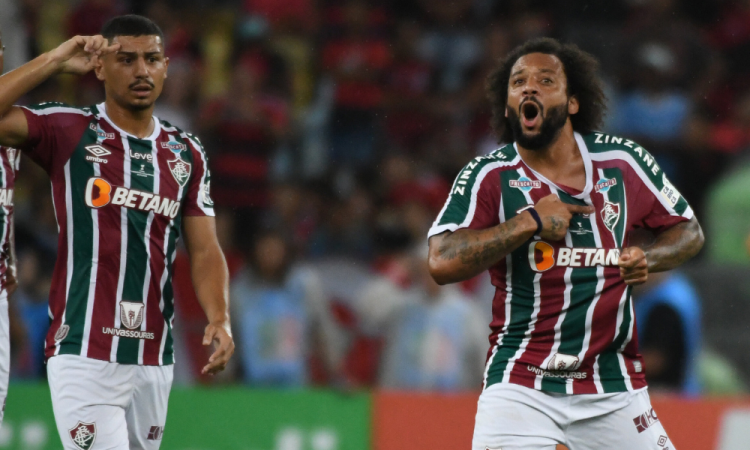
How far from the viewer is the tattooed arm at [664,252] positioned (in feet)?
14.0

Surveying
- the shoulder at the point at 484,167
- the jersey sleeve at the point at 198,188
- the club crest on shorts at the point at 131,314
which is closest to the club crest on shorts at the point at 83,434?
the club crest on shorts at the point at 131,314

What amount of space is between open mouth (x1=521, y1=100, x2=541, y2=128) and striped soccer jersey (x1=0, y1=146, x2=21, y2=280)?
2.48 m

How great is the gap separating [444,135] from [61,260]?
22.9 ft

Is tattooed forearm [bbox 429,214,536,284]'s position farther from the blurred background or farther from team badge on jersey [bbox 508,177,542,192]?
the blurred background

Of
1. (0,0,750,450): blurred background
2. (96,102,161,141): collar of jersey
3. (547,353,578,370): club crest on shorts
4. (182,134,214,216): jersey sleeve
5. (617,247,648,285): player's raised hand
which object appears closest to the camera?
(617,247,648,285): player's raised hand

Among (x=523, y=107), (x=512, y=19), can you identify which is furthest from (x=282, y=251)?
(x=512, y=19)

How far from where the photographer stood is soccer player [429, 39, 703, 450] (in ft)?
14.6

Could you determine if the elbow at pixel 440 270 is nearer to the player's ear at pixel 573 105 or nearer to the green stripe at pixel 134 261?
the player's ear at pixel 573 105

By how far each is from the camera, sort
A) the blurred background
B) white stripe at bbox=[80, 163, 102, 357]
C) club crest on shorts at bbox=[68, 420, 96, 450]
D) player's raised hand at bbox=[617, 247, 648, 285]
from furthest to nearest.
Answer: the blurred background → white stripe at bbox=[80, 163, 102, 357] → club crest on shorts at bbox=[68, 420, 96, 450] → player's raised hand at bbox=[617, 247, 648, 285]

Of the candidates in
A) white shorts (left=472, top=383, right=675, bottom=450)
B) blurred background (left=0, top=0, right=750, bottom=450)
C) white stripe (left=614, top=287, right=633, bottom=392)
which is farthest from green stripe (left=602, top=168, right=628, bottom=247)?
blurred background (left=0, top=0, right=750, bottom=450)

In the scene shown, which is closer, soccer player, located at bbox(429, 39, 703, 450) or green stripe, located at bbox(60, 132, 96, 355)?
soccer player, located at bbox(429, 39, 703, 450)

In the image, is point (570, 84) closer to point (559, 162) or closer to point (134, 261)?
point (559, 162)

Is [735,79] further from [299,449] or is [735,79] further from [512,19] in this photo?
[299,449]

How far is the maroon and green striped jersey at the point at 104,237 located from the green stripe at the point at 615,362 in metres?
1.97
